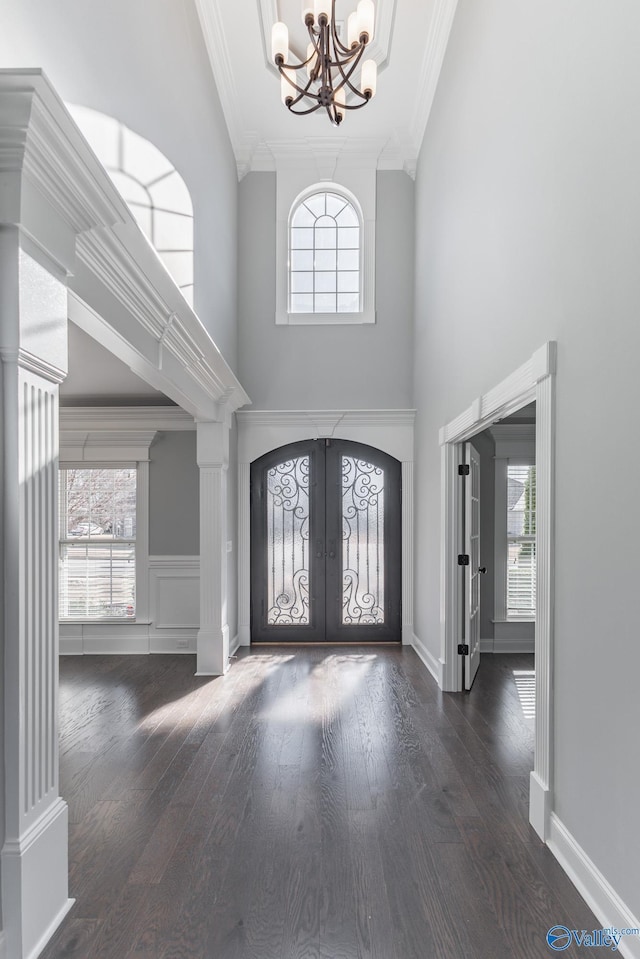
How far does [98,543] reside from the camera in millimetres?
6730

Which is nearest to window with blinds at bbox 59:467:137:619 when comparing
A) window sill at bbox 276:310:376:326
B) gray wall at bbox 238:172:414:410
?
gray wall at bbox 238:172:414:410

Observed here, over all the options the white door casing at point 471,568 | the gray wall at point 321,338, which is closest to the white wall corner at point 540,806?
the white door casing at point 471,568

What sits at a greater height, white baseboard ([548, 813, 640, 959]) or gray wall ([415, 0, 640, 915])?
gray wall ([415, 0, 640, 915])

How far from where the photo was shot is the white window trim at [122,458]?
6.67m

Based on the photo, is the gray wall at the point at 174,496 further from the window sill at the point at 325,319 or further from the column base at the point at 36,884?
the column base at the point at 36,884

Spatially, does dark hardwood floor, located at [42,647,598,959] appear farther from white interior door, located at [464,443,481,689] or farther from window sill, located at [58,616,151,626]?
window sill, located at [58,616,151,626]

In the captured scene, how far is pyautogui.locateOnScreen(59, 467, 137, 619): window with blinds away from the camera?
672 cm

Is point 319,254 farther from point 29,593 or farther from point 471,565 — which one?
point 29,593

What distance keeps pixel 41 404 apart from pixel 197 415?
11.4ft

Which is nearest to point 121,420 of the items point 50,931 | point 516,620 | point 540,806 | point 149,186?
point 149,186

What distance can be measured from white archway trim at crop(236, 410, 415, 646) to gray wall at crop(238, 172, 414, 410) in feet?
0.46

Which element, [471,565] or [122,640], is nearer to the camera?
[471,565]

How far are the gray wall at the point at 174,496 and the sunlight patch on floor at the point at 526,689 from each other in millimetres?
3340

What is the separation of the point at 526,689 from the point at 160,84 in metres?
5.07
